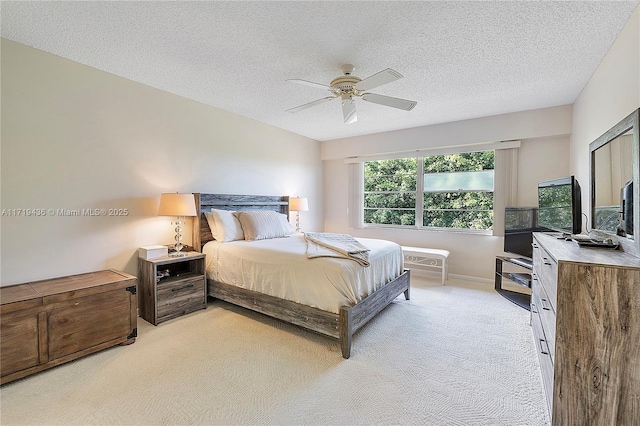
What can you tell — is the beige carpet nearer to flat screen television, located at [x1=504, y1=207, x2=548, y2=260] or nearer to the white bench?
flat screen television, located at [x1=504, y1=207, x2=548, y2=260]

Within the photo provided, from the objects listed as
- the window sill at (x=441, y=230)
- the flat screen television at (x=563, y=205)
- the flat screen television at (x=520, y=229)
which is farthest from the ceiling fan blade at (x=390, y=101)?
the window sill at (x=441, y=230)

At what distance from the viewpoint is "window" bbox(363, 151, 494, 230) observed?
4562 mm

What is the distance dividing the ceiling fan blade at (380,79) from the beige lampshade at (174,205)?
7.25ft

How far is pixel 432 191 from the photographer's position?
16.4 ft

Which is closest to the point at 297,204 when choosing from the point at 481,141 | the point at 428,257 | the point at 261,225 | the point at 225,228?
the point at 261,225

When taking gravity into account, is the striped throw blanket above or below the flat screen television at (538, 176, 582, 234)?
below

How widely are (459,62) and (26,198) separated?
4.12 meters

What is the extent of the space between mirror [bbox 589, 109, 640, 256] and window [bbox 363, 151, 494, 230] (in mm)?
2197

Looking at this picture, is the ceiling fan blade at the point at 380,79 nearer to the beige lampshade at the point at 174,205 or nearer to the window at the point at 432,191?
the beige lampshade at the point at 174,205

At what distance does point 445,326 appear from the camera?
9.52ft

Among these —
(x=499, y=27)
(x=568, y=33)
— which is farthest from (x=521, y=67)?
(x=499, y=27)

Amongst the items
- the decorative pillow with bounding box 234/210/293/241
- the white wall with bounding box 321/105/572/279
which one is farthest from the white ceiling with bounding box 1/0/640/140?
the decorative pillow with bounding box 234/210/293/241

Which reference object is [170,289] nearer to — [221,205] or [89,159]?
[221,205]

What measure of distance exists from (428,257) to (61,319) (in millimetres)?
4369
